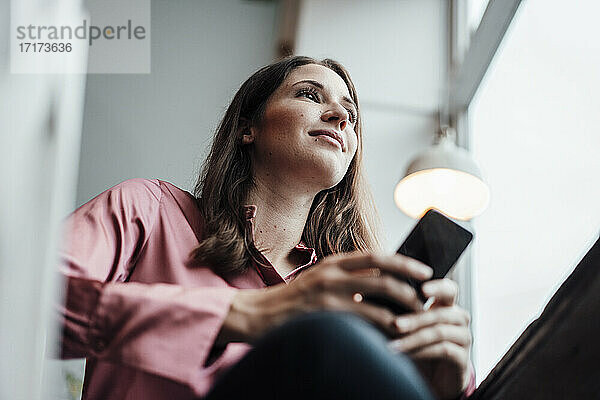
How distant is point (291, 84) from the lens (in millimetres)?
1312

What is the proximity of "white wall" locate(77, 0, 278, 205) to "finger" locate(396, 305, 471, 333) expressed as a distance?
7.87 ft

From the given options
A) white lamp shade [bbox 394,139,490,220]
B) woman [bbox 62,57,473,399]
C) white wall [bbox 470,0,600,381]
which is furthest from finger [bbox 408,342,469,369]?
Result: white lamp shade [bbox 394,139,490,220]

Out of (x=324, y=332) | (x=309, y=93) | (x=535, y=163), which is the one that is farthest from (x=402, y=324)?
(x=535, y=163)

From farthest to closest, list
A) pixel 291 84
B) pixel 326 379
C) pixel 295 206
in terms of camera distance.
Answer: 1. pixel 291 84
2. pixel 295 206
3. pixel 326 379

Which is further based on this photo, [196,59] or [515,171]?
[196,59]

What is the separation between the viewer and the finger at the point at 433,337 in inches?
27.3

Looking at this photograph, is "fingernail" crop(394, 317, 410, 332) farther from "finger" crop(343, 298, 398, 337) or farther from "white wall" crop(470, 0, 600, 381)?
"white wall" crop(470, 0, 600, 381)

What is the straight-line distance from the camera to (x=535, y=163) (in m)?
2.60

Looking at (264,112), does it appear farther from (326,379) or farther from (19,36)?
(326,379)

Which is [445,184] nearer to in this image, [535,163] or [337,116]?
[535,163]

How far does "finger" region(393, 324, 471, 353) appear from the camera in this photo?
69 cm

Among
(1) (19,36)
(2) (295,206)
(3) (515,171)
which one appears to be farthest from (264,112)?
(3) (515,171)

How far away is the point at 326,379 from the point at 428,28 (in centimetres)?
333

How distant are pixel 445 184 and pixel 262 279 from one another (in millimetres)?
1722
